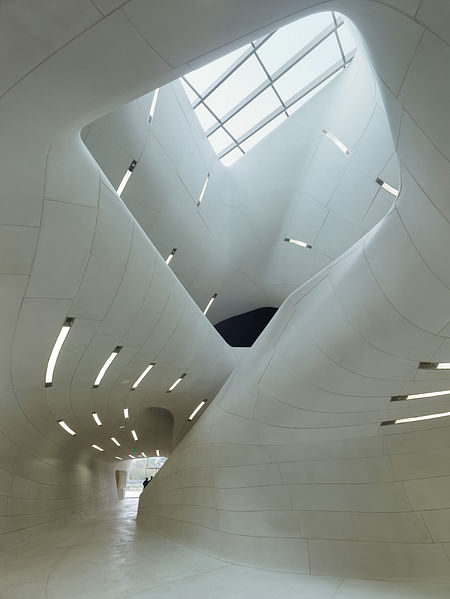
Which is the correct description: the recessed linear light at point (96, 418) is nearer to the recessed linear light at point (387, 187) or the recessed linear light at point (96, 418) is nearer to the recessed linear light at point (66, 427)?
the recessed linear light at point (66, 427)

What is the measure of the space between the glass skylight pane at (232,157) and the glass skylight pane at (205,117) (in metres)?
2.05

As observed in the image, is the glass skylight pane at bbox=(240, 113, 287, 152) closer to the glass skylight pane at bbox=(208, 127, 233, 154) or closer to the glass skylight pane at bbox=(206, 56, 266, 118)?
the glass skylight pane at bbox=(208, 127, 233, 154)

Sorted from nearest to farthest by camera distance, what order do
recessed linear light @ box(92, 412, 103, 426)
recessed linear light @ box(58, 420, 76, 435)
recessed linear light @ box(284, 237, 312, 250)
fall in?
1. recessed linear light @ box(58, 420, 76, 435)
2. recessed linear light @ box(92, 412, 103, 426)
3. recessed linear light @ box(284, 237, 312, 250)

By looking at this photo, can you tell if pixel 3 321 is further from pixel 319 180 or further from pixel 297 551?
pixel 319 180

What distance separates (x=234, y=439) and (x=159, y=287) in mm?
5070

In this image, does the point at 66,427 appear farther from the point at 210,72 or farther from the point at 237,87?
the point at 237,87

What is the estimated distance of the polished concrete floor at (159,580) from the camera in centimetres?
701

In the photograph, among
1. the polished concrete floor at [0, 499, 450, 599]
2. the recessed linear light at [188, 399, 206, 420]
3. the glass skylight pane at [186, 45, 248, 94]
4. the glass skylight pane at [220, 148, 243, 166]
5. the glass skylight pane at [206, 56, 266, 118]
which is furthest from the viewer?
the glass skylight pane at [220, 148, 243, 166]

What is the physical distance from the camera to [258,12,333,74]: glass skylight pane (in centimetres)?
1421

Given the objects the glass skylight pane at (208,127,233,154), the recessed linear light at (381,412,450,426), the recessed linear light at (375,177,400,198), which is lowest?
the recessed linear light at (381,412,450,426)

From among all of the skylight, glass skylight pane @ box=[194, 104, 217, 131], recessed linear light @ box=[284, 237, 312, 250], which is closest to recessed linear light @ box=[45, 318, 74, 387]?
recessed linear light @ box=[284, 237, 312, 250]

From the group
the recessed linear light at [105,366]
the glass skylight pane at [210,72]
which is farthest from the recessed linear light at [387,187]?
the recessed linear light at [105,366]

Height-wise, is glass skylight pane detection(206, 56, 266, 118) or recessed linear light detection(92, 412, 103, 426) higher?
glass skylight pane detection(206, 56, 266, 118)

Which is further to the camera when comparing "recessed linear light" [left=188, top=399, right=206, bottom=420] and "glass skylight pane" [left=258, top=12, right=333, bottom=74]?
"recessed linear light" [left=188, top=399, right=206, bottom=420]
